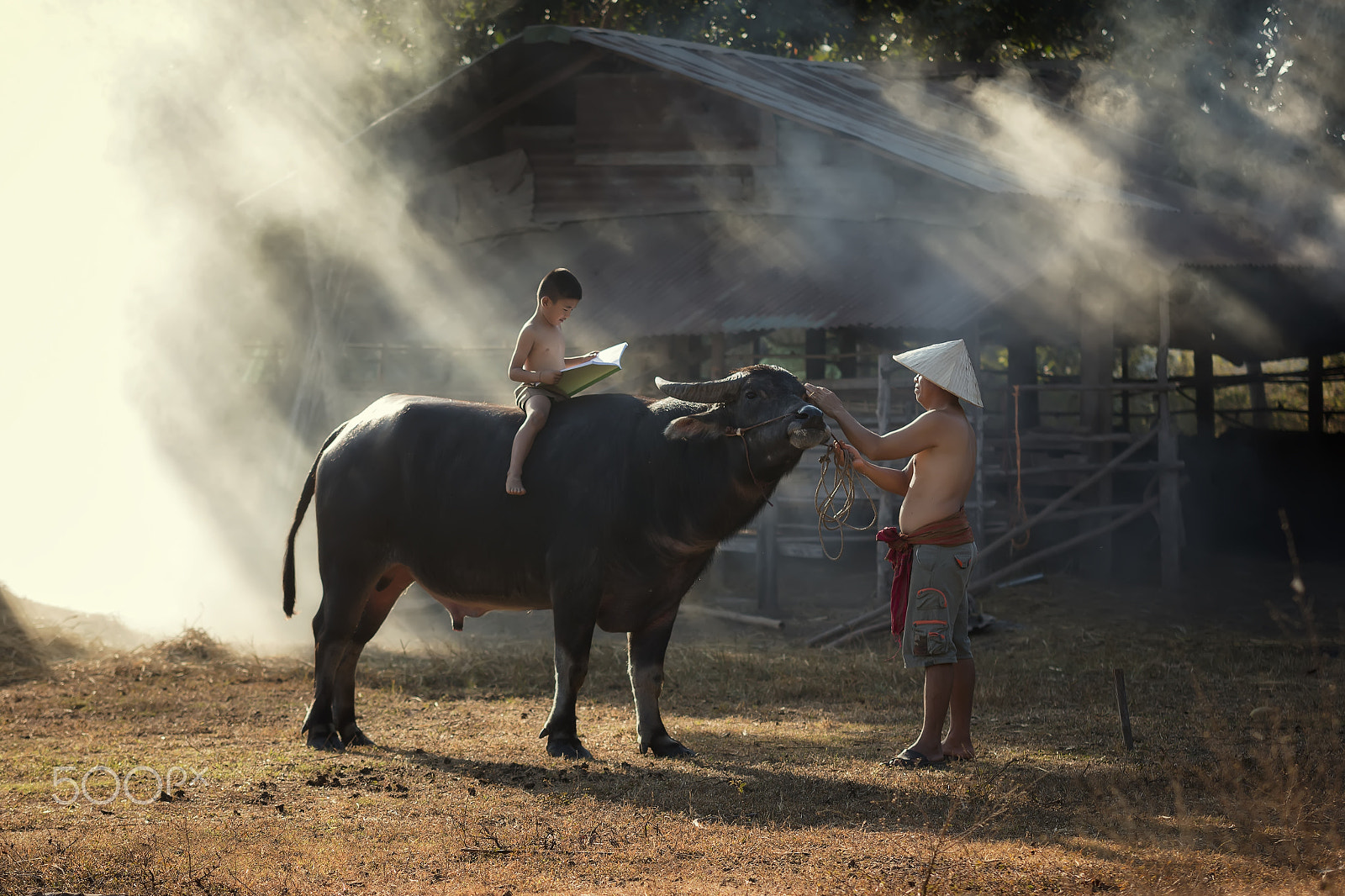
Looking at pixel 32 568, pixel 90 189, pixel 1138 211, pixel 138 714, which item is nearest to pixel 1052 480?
pixel 1138 211

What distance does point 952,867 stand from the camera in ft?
13.4

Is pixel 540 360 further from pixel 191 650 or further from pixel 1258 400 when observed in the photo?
pixel 1258 400

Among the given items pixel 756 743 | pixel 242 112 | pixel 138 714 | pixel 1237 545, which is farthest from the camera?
pixel 242 112

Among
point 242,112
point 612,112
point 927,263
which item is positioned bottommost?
point 927,263

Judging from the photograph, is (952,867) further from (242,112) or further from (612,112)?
(242,112)

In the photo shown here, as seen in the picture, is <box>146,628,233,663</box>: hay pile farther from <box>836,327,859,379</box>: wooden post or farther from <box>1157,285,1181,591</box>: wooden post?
<box>1157,285,1181,591</box>: wooden post

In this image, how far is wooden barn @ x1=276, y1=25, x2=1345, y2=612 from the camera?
1252 cm

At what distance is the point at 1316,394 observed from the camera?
17125 millimetres

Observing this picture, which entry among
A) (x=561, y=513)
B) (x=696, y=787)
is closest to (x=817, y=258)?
(x=561, y=513)

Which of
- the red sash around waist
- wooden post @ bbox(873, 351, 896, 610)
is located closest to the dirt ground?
the red sash around waist

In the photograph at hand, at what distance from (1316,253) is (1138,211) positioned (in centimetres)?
205

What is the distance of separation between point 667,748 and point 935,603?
1.61m

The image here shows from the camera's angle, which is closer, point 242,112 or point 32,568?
point 32,568

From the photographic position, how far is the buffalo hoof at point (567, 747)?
610 cm
